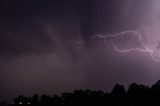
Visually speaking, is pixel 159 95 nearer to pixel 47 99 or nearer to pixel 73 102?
pixel 73 102

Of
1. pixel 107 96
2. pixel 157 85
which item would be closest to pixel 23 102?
pixel 107 96

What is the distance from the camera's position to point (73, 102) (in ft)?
222

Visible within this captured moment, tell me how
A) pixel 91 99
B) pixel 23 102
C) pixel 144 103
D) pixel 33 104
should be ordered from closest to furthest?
pixel 144 103, pixel 91 99, pixel 33 104, pixel 23 102

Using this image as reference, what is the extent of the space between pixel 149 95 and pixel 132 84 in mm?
7215

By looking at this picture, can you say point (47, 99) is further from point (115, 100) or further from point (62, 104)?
point (115, 100)

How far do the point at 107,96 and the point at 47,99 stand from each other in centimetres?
1168

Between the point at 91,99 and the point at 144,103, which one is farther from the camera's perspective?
the point at 91,99

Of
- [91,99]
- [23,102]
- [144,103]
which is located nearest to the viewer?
[144,103]

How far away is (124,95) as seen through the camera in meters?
64.4

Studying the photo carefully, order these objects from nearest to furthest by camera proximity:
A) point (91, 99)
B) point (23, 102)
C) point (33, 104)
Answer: point (91, 99), point (33, 104), point (23, 102)

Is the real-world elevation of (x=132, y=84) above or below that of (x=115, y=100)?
above

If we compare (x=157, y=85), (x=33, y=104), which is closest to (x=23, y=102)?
(x=33, y=104)

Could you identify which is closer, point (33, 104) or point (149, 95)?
point (149, 95)

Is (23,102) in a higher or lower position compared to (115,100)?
higher
